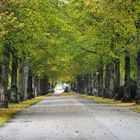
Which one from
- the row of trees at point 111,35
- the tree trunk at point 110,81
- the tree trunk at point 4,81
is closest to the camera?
the row of trees at point 111,35

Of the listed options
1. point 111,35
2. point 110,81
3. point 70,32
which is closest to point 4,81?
point 70,32

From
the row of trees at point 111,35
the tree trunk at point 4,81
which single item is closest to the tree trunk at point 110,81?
the row of trees at point 111,35

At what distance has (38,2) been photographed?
1172 inches

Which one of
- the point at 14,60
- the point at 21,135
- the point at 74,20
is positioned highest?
the point at 74,20

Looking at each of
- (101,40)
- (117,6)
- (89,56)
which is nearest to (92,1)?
(117,6)

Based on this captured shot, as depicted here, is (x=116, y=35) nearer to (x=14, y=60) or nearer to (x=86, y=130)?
(x=14, y=60)

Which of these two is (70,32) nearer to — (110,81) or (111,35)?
(111,35)

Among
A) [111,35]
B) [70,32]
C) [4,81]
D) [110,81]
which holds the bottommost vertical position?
[4,81]

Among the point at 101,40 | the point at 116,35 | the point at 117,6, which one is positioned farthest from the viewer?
the point at 101,40

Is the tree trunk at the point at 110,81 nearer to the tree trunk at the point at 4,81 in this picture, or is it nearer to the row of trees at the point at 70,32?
the row of trees at the point at 70,32

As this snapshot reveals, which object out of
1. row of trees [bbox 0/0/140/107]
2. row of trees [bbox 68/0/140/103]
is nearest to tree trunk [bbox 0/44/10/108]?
row of trees [bbox 0/0/140/107]

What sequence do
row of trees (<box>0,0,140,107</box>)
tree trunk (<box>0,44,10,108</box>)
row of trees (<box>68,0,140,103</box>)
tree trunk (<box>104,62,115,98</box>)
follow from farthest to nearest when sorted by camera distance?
tree trunk (<box>104,62,115,98</box>), tree trunk (<box>0,44,10,108</box>), row of trees (<box>68,0,140,103</box>), row of trees (<box>0,0,140,107</box>)

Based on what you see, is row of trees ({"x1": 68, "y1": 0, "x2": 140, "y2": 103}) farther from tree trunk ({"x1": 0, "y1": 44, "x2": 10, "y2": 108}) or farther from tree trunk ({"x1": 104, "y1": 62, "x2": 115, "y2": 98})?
tree trunk ({"x1": 0, "y1": 44, "x2": 10, "y2": 108})

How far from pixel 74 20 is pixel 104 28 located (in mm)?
8442
